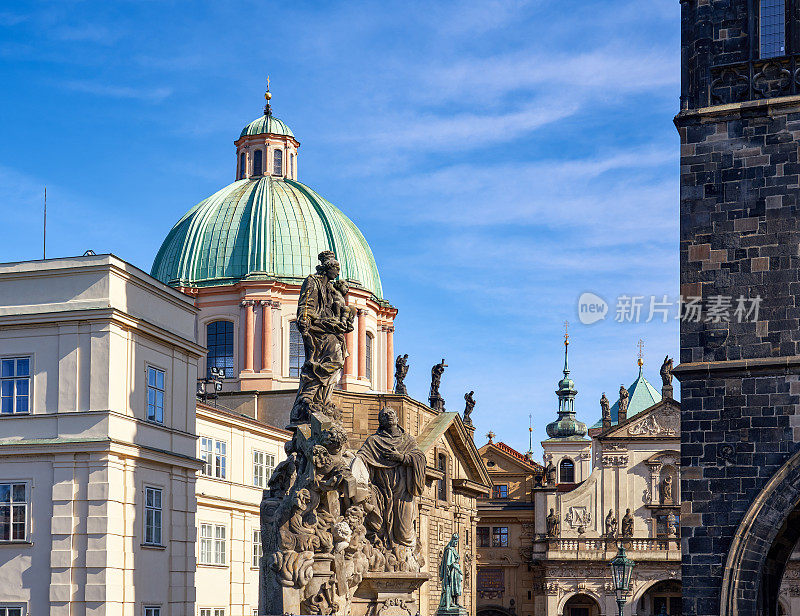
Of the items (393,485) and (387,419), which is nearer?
(393,485)

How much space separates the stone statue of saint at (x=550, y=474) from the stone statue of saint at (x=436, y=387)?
1622 cm

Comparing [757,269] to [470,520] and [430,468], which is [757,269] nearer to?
[430,468]

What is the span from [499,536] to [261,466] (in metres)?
37.8

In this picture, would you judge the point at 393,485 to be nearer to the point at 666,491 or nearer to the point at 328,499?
the point at 328,499

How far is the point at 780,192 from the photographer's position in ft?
72.3

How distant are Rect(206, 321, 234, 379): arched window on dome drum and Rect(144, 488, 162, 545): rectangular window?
20.0 metres

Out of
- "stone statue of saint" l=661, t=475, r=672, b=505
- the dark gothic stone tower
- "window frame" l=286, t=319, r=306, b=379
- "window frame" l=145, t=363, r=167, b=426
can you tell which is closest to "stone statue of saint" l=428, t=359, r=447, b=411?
"window frame" l=286, t=319, r=306, b=379

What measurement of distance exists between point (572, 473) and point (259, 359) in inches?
1437

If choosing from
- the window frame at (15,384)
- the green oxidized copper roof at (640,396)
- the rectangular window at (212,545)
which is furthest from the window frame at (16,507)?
the green oxidized copper roof at (640,396)

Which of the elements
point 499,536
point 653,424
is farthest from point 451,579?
point 499,536

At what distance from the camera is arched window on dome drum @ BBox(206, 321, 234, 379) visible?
166ft

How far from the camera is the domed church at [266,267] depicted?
4997cm

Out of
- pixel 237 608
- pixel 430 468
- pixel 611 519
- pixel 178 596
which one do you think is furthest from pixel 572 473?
pixel 178 596

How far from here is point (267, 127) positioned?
56094 mm
